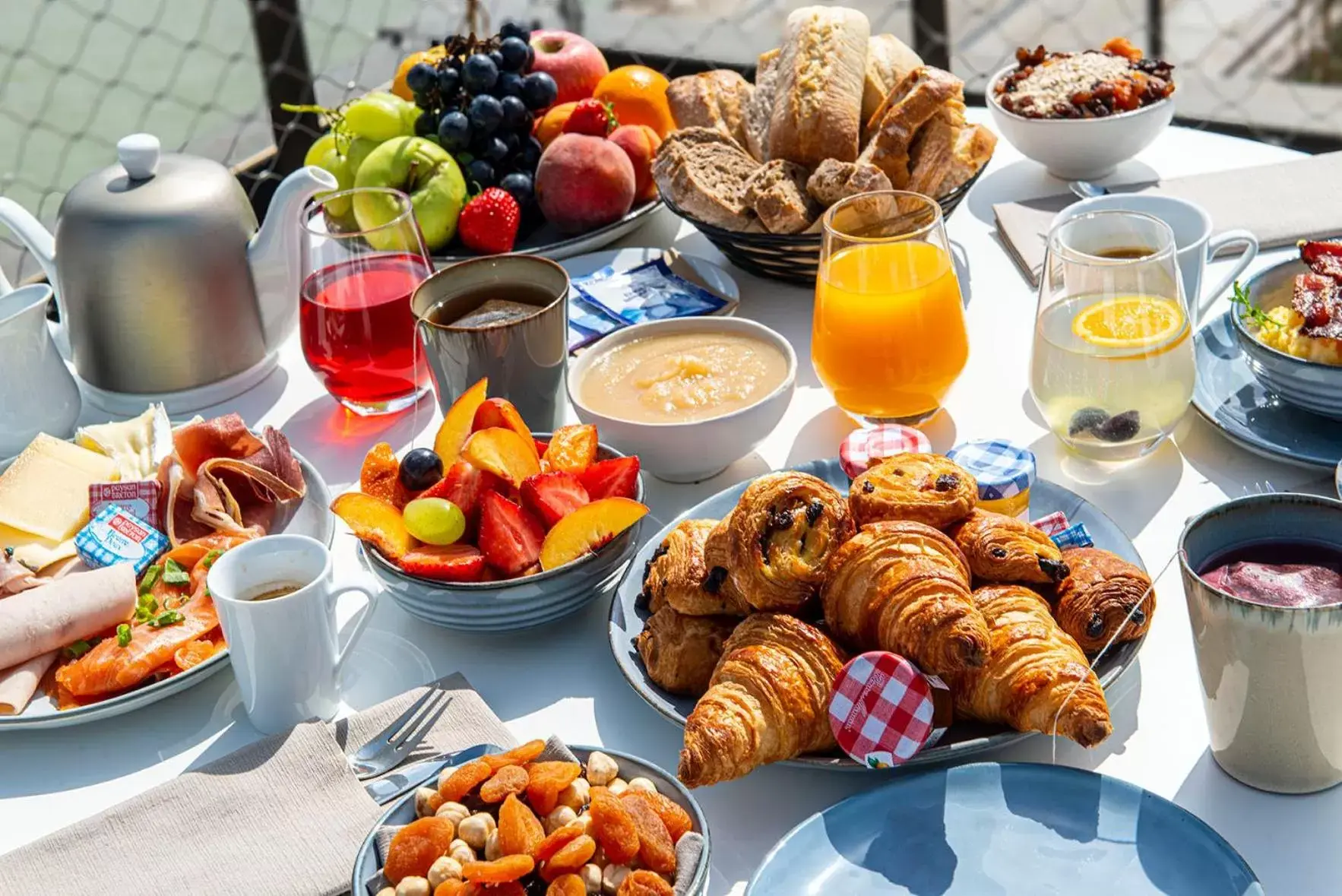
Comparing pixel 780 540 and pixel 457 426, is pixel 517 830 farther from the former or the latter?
pixel 457 426

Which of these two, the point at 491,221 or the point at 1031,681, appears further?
the point at 491,221

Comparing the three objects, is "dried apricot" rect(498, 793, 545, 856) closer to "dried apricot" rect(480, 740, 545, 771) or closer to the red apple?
"dried apricot" rect(480, 740, 545, 771)

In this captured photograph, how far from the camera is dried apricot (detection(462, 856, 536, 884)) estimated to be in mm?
682

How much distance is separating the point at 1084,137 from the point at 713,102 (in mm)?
424

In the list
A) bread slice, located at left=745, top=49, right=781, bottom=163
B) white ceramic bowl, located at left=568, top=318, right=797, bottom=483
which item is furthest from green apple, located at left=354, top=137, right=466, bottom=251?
white ceramic bowl, located at left=568, top=318, right=797, bottom=483

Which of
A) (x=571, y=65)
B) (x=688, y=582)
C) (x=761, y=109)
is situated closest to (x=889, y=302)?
(x=688, y=582)

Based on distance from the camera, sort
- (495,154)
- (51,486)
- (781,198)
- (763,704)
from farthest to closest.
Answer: (495,154) → (781,198) → (51,486) → (763,704)

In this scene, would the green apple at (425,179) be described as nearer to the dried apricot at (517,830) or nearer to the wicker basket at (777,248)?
the wicker basket at (777,248)

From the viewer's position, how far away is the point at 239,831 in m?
0.83

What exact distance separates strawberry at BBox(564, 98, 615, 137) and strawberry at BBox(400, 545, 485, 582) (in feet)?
2.64

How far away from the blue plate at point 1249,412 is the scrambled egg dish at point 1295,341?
0.15 feet

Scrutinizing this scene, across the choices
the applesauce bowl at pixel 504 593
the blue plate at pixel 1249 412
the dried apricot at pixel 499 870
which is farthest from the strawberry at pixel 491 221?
the dried apricot at pixel 499 870

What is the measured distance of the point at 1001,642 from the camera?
0.81m

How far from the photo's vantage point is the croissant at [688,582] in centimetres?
89
